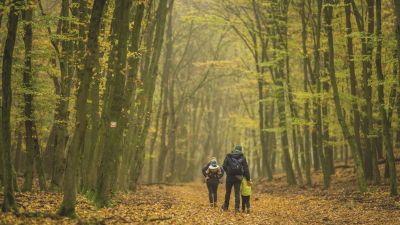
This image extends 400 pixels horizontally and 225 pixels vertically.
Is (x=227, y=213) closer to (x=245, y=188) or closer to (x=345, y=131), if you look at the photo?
(x=245, y=188)

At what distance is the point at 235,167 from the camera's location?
14.2 meters

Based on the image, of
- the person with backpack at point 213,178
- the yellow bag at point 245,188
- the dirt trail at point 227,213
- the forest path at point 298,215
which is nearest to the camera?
the dirt trail at point 227,213

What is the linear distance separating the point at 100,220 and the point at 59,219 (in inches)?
32.0

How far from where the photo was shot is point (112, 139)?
12867 mm

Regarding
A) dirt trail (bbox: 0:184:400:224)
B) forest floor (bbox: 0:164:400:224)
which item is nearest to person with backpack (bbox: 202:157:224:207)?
forest floor (bbox: 0:164:400:224)

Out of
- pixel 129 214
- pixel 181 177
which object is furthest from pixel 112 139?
pixel 181 177

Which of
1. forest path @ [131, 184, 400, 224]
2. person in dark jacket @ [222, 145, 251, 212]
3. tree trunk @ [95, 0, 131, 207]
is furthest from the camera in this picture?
person in dark jacket @ [222, 145, 251, 212]

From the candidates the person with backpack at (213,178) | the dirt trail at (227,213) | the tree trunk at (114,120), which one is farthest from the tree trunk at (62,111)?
the person with backpack at (213,178)

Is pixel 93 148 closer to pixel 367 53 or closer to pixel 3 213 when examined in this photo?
pixel 3 213

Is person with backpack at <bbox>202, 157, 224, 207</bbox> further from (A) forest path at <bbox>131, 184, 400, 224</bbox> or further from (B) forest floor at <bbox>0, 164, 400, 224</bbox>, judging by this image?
(A) forest path at <bbox>131, 184, 400, 224</bbox>

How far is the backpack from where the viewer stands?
14.2 m

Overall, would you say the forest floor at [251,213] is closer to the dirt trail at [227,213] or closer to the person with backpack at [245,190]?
the dirt trail at [227,213]

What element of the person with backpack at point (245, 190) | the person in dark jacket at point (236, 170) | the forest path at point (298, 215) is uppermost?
the person in dark jacket at point (236, 170)

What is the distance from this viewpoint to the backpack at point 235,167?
14195 mm
